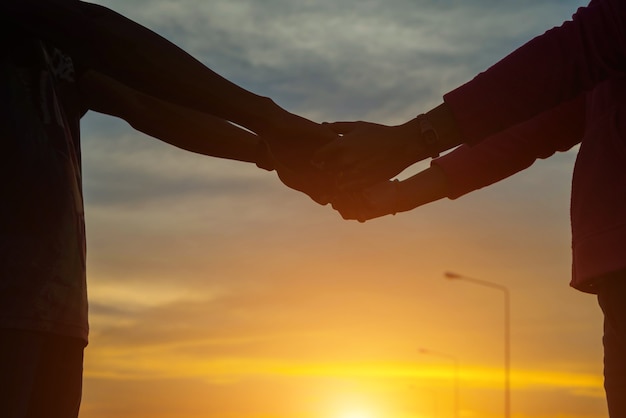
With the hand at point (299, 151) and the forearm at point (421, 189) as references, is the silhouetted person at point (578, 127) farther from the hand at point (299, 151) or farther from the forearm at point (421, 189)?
the forearm at point (421, 189)

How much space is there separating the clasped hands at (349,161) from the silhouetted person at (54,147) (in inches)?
23.1

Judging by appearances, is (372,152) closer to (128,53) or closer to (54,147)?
(128,53)

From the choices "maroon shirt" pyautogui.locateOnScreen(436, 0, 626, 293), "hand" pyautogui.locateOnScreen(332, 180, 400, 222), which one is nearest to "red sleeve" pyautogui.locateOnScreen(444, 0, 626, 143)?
"maroon shirt" pyautogui.locateOnScreen(436, 0, 626, 293)

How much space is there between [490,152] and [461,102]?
82cm

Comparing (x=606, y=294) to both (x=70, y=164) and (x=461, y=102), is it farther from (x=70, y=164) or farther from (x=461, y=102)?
(x=70, y=164)

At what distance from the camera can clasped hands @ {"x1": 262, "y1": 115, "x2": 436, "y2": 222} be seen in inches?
152

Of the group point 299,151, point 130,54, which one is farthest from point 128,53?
point 299,151

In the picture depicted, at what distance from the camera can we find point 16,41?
2.87m

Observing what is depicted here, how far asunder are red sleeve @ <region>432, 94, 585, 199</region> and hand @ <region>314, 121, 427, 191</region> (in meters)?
0.51

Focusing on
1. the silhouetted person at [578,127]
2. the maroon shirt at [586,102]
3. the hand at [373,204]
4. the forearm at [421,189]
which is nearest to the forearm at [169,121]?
the silhouetted person at [578,127]

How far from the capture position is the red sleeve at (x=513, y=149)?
3.70 m

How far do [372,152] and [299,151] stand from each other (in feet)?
1.74

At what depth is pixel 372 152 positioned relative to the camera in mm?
3873

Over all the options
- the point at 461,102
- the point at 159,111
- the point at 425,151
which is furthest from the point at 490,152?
the point at 159,111
